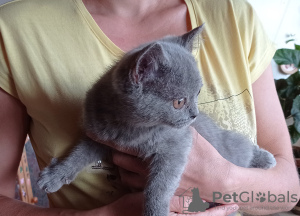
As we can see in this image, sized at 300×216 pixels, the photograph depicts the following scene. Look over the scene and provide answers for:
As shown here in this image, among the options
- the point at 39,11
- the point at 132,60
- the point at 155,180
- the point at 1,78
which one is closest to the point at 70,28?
the point at 39,11

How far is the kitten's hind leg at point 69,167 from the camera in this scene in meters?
0.71

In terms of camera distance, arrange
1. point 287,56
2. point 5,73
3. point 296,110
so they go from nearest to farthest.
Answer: point 5,73
point 296,110
point 287,56

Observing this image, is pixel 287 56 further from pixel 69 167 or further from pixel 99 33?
pixel 69 167

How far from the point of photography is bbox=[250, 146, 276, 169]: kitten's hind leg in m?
0.86

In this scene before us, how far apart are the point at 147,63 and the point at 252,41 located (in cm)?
46

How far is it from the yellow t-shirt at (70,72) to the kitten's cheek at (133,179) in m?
0.05

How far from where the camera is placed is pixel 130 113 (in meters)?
0.60

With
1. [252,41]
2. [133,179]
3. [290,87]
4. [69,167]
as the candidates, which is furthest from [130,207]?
[290,87]

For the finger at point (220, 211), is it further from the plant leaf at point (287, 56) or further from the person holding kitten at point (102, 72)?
the plant leaf at point (287, 56)

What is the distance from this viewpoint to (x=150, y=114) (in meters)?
0.59

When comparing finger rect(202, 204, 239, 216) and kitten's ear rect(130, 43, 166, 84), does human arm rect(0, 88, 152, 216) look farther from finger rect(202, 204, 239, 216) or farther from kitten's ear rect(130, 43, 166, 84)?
kitten's ear rect(130, 43, 166, 84)

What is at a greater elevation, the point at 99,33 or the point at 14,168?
the point at 99,33

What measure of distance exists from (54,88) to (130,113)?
27cm

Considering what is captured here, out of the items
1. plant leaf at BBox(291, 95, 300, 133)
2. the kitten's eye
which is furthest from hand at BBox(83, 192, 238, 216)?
plant leaf at BBox(291, 95, 300, 133)
